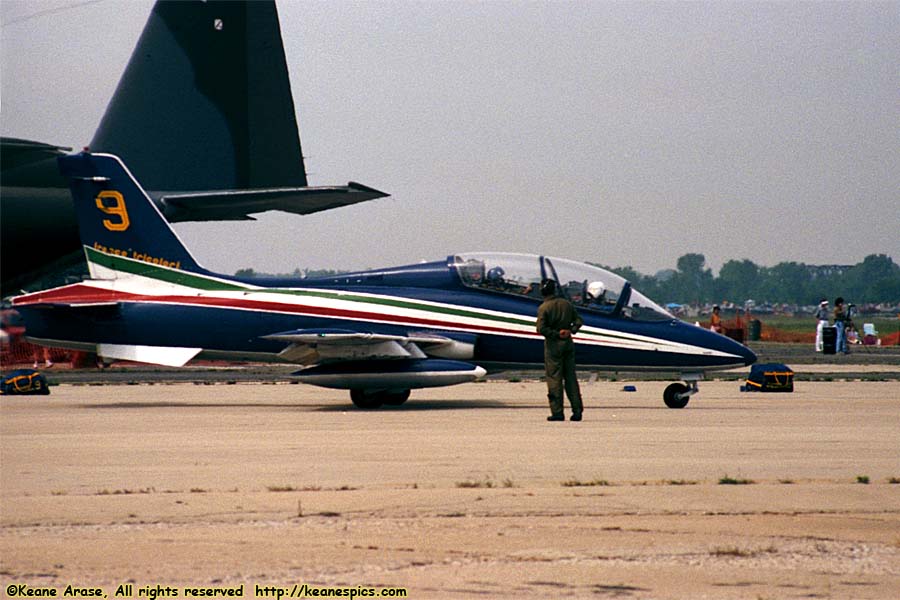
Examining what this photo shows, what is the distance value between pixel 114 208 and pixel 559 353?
25.4ft

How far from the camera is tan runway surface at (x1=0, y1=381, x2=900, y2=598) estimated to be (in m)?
5.89

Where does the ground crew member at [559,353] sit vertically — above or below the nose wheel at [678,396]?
above

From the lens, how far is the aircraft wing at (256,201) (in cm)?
1542

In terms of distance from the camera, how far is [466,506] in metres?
7.84

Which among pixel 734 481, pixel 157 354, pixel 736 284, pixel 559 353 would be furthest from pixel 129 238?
pixel 736 284

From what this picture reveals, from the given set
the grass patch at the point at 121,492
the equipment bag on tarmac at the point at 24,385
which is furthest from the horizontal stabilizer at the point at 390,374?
the grass patch at the point at 121,492

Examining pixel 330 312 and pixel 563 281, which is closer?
pixel 563 281

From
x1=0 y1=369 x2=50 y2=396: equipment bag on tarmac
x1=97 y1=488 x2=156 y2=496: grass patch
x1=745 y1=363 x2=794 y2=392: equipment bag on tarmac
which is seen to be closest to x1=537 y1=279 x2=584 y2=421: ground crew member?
x1=745 y1=363 x2=794 y2=392: equipment bag on tarmac

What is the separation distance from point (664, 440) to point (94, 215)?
10109mm

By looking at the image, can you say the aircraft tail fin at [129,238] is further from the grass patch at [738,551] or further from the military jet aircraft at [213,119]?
the grass patch at [738,551]

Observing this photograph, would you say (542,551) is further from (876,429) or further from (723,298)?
(723,298)

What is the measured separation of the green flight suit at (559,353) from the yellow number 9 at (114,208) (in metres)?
7.15

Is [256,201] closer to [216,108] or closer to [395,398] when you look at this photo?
[395,398]

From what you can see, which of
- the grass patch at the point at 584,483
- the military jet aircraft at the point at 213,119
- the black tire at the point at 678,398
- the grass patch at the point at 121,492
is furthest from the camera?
the black tire at the point at 678,398
